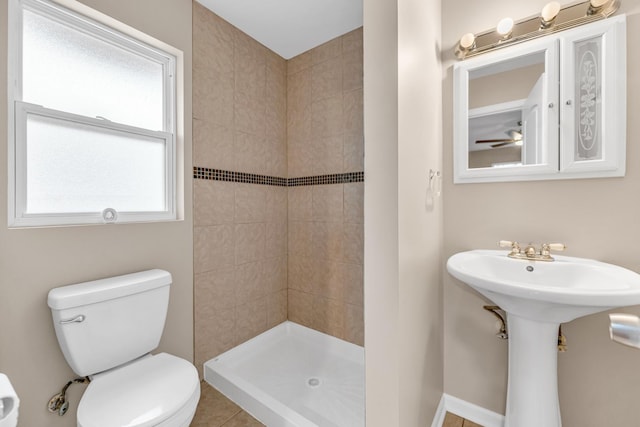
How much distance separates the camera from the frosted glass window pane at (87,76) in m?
1.20

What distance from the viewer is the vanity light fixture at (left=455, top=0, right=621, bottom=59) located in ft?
3.77

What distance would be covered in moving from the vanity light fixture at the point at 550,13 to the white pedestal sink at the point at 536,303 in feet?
3.56

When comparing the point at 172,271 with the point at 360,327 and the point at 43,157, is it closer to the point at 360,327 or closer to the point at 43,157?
the point at 43,157

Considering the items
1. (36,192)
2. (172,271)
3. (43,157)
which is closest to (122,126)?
(43,157)

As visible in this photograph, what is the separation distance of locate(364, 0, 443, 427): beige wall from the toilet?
0.80 meters

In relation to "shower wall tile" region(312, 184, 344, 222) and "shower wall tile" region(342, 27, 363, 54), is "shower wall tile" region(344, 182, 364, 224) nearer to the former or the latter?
"shower wall tile" region(312, 184, 344, 222)

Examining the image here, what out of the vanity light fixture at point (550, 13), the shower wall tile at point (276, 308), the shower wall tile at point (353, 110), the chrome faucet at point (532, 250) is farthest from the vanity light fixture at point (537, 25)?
the shower wall tile at point (276, 308)

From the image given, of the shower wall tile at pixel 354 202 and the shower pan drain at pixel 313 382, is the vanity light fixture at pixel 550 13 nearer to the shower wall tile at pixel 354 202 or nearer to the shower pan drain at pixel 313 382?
the shower wall tile at pixel 354 202

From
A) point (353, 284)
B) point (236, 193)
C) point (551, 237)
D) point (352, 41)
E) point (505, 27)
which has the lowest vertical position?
point (353, 284)

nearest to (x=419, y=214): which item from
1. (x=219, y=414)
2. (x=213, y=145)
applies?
(x=213, y=145)

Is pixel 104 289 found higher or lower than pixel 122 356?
higher

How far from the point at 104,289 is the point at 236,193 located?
39.9 inches

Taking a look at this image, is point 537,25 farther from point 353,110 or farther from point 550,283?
point 550,283

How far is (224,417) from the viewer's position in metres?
1.49
